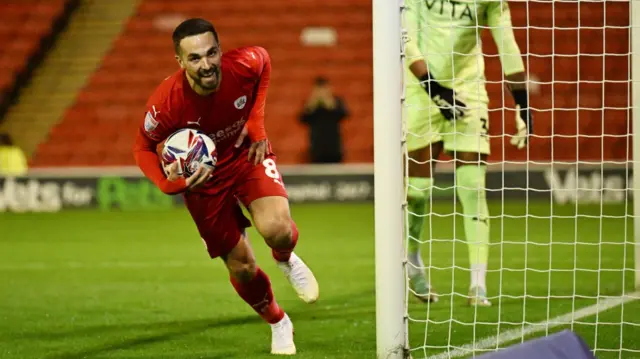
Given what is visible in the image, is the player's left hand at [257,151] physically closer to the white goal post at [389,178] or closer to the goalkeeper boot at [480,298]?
the white goal post at [389,178]

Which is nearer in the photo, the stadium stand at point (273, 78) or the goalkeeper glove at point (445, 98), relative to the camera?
the goalkeeper glove at point (445, 98)

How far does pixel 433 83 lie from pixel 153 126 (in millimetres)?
1672

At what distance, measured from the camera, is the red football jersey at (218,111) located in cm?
423

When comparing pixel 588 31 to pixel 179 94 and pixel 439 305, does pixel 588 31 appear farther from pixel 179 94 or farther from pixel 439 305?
pixel 179 94

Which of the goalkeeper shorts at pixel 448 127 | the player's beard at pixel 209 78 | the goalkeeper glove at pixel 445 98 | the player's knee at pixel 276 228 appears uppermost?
the player's beard at pixel 209 78

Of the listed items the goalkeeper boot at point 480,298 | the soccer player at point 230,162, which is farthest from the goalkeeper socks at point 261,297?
the goalkeeper boot at point 480,298

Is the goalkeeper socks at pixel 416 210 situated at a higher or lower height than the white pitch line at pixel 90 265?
higher

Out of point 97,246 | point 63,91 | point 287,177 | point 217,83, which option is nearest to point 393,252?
point 217,83

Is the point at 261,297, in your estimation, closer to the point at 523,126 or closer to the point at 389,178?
the point at 389,178

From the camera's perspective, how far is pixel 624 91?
44.4 feet

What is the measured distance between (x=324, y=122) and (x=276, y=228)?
992 cm

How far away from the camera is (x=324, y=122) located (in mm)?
14227

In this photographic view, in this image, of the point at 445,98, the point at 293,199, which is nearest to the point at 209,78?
the point at 445,98

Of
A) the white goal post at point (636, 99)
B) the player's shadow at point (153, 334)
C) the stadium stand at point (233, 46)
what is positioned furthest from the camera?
the stadium stand at point (233, 46)
